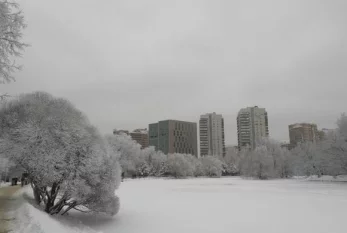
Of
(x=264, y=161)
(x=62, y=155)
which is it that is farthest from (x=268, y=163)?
(x=62, y=155)

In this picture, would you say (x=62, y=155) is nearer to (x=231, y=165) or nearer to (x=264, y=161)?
(x=264, y=161)

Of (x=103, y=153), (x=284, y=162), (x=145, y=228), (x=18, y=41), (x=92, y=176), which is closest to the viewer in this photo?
(x=18, y=41)

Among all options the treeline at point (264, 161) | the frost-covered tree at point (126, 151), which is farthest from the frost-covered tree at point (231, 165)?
the frost-covered tree at point (126, 151)

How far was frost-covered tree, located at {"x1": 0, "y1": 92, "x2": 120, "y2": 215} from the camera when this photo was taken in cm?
2169

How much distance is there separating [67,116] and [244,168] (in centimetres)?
8351

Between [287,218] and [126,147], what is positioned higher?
[126,147]

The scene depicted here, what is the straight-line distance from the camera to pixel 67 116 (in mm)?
24188

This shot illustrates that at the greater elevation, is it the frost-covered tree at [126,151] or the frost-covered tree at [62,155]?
the frost-covered tree at [126,151]

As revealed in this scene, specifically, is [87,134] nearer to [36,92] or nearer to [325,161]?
[36,92]

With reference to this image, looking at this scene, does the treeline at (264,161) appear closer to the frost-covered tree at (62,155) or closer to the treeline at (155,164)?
the treeline at (155,164)

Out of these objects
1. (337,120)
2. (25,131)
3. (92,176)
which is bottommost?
(92,176)

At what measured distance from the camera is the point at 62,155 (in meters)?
22.0

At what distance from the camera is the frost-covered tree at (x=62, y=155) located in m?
21.7

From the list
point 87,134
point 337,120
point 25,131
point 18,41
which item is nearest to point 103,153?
point 87,134
